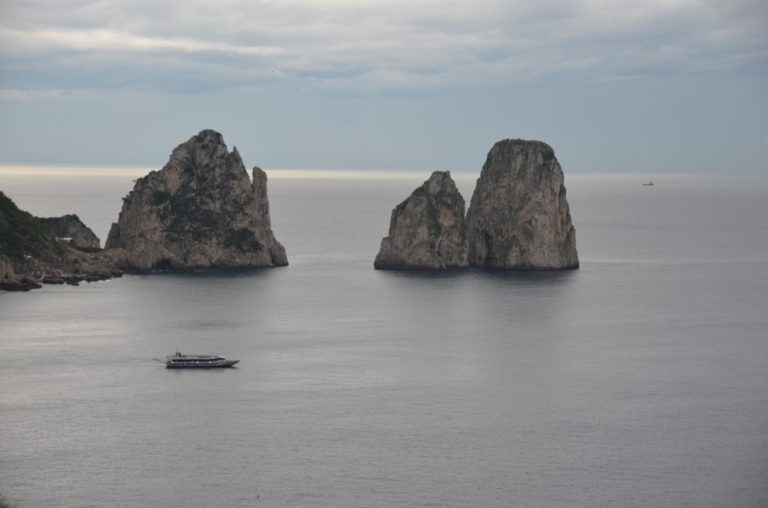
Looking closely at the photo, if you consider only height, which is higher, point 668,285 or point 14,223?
point 14,223

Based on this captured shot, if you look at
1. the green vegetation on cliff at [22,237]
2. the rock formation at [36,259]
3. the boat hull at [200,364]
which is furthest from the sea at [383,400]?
the green vegetation on cliff at [22,237]

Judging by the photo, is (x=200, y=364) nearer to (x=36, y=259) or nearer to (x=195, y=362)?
(x=195, y=362)

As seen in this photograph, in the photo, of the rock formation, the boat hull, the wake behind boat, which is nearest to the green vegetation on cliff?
the rock formation

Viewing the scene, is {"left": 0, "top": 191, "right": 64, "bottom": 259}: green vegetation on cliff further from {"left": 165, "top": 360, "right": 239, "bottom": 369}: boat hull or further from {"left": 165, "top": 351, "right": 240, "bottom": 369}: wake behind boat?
{"left": 165, "top": 360, "right": 239, "bottom": 369}: boat hull

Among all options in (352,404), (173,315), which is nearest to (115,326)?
(173,315)

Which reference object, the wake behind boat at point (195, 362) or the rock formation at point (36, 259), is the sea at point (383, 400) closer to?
the wake behind boat at point (195, 362)

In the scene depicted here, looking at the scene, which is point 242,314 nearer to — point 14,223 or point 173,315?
point 173,315
